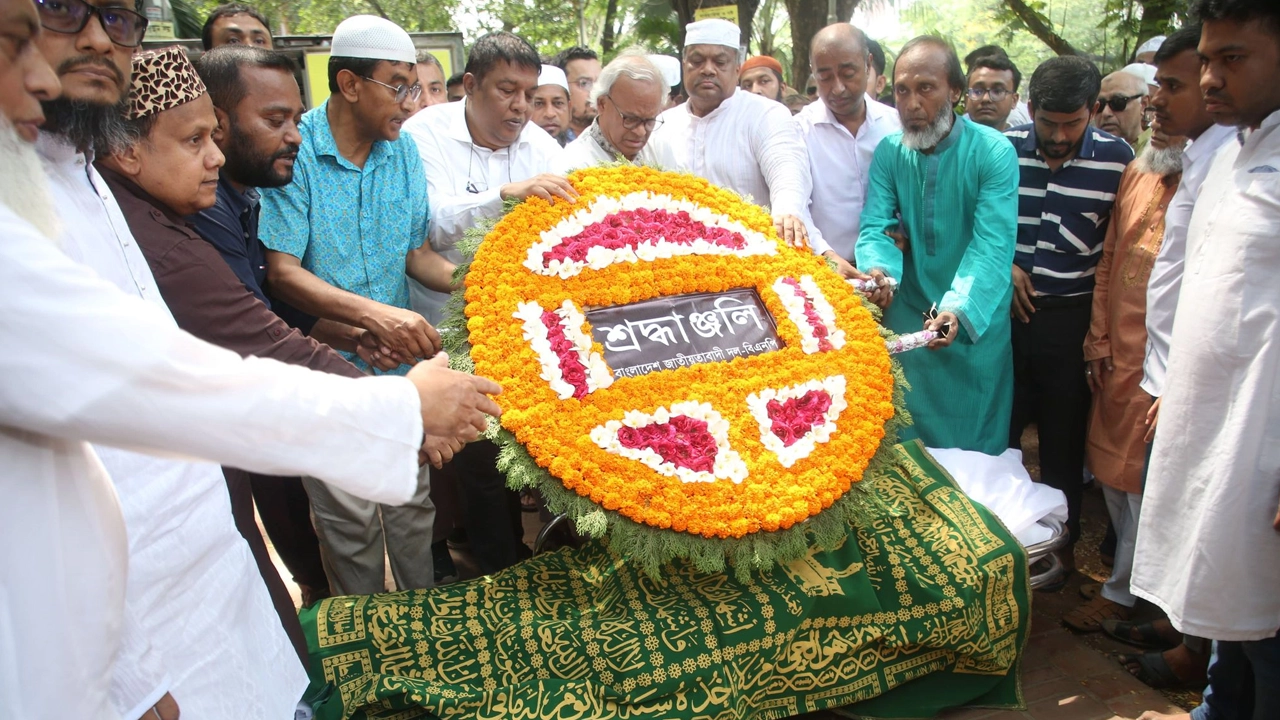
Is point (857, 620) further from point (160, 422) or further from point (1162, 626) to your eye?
point (160, 422)

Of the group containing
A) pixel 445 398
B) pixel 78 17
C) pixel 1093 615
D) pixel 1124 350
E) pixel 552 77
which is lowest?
pixel 1093 615

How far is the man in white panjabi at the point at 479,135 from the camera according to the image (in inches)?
149

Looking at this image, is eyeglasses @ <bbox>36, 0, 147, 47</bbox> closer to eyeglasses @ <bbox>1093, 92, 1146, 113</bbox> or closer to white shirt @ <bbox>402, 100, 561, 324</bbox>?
white shirt @ <bbox>402, 100, 561, 324</bbox>

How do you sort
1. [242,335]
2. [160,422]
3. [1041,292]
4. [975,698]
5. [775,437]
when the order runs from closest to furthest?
[160,422] < [242,335] < [775,437] < [975,698] < [1041,292]

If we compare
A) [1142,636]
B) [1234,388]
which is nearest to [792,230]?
[1234,388]

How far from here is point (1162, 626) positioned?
141 inches

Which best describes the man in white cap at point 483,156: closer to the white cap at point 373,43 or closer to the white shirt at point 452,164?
the white shirt at point 452,164

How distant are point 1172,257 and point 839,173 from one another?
5.86 feet

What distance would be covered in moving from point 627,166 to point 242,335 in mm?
1702

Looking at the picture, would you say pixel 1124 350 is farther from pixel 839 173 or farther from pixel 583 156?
pixel 583 156

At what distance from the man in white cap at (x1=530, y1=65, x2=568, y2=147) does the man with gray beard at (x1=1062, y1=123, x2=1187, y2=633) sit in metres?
3.65

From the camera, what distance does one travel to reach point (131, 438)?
1.31 metres

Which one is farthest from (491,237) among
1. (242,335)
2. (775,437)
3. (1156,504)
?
(1156,504)

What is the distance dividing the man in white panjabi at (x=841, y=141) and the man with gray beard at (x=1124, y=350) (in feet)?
4.03
